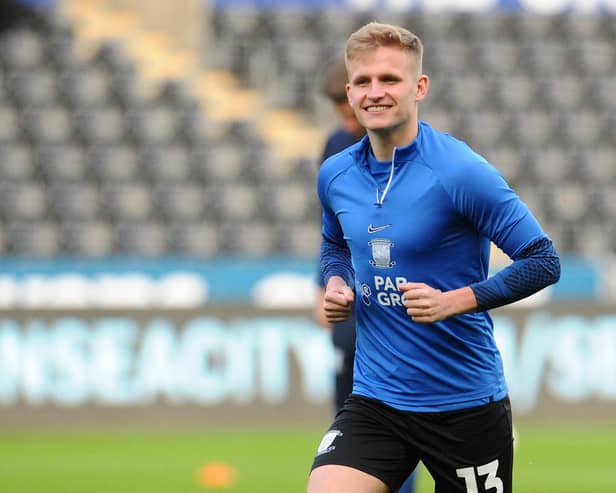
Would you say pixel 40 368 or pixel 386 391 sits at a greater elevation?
pixel 386 391

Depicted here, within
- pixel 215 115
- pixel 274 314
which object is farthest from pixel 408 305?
pixel 215 115

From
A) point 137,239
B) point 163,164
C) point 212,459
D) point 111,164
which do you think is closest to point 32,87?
point 111,164

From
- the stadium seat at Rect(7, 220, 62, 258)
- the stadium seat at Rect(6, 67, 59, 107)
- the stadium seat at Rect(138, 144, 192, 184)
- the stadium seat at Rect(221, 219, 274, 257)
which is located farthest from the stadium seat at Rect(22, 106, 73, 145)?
the stadium seat at Rect(221, 219, 274, 257)

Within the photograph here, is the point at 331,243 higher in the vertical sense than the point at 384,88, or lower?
lower

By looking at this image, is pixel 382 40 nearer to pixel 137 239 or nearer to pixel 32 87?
pixel 137 239

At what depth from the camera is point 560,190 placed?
62.7 feet

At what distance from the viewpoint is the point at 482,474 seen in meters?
4.74

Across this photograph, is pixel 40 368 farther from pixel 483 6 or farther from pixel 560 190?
pixel 483 6

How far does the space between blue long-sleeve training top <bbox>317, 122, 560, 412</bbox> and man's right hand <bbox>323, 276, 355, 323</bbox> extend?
0.38 ft

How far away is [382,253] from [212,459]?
6.28 meters

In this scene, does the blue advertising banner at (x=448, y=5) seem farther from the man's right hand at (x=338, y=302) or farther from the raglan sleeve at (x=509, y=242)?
the raglan sleeve at (x=509, y=242)

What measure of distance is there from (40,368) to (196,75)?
866cm

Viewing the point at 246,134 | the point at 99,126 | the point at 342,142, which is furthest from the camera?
the point at 246,134

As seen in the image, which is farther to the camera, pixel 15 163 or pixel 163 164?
pixel 163 164
